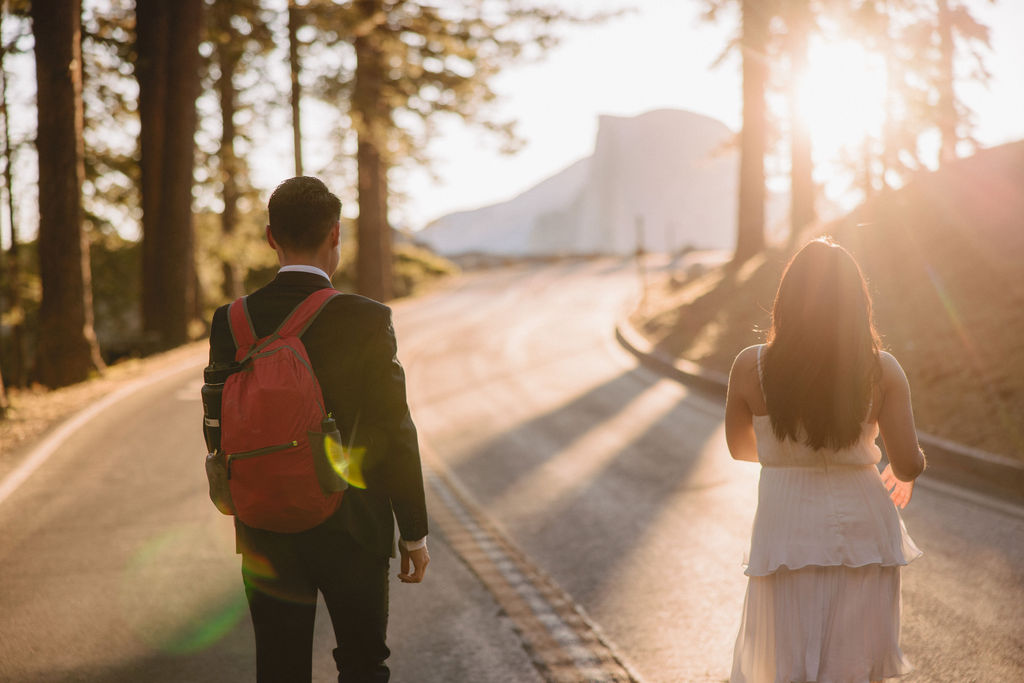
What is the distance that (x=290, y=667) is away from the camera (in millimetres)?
2896

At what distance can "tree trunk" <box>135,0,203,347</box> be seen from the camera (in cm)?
2089

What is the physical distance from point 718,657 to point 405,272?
40106 millimetres

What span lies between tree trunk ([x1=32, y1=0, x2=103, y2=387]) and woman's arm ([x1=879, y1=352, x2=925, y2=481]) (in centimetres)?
1642

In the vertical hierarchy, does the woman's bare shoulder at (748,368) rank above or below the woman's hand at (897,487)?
above

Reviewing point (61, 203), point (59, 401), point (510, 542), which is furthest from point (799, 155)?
point (510, 542)

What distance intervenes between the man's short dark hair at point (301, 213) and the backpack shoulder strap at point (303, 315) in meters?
0.18

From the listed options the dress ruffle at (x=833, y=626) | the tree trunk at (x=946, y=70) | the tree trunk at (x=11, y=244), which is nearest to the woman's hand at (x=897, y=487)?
the dress ruffle at (x=833, y=626)

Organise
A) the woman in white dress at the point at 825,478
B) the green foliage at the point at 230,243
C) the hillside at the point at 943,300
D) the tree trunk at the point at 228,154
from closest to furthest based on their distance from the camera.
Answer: the woman in white dress at the point at 825,478 < the hillside at the point at 943,300 < the green foliage at the point at 230,243 < the tree trunk at the point at 228,154

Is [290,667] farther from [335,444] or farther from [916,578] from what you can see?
[916,578]

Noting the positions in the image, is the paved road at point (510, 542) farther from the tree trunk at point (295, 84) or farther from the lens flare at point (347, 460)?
the tree trunk at point (295, 84)

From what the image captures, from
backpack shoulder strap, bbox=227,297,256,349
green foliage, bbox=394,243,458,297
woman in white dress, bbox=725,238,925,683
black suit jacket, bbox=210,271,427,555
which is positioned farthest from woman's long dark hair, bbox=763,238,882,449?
green foliage, bbox=394,243,458,297

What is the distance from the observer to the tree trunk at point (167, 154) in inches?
822

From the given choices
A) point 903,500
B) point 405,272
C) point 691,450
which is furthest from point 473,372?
point 405,272

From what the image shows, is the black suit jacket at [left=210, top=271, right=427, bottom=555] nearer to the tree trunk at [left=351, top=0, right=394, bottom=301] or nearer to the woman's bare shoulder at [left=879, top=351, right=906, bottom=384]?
the woman's bare shoulder at [left=879, top=351, right=906, bottom=384]
